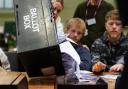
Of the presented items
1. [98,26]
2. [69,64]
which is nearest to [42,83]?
[69,64]

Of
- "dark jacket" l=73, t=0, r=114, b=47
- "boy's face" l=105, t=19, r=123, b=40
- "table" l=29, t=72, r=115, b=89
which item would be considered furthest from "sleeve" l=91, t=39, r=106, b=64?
"table" l=29, t=72, r=115, b=89

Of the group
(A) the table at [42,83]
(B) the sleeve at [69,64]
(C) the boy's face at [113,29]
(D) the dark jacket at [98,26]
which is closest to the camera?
(A) the table at [42,83]

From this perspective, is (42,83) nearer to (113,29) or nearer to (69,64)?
(69,64)

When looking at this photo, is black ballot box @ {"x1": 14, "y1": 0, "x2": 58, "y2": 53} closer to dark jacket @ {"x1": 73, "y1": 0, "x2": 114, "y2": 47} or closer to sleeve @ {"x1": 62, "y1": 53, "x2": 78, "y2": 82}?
sleeve @ {"x1": 62, "y1": 53, "x2": 78, "y2": 82}

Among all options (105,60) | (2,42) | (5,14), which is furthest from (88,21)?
(5,14)

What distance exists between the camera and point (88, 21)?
3496mm

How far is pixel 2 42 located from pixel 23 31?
115 inches

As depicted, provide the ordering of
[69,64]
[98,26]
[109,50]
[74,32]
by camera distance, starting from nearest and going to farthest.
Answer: [69,64], [74,32], [109,50], [98,26]

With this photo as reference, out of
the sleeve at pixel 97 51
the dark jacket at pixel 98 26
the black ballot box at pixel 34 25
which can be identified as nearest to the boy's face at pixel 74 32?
the sleeve at pixel 97 51

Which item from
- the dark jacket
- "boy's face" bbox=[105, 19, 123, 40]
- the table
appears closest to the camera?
the table

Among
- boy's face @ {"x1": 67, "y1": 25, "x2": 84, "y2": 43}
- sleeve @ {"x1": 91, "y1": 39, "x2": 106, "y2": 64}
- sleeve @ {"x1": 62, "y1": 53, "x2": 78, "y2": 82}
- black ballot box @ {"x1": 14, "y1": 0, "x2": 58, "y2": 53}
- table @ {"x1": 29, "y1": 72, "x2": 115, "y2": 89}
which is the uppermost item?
black ballot box @ {"x1": 14, "y1": 0, "x2": 58, "y2": 53}

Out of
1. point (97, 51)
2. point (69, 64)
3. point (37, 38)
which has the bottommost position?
point (97, 51)

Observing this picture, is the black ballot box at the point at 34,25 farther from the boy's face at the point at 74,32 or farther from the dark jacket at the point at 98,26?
the dark jacket at the point at 98,26

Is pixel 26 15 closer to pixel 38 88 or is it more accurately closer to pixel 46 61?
pixel 46 61
